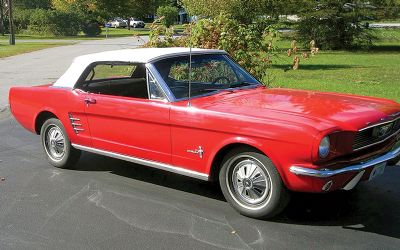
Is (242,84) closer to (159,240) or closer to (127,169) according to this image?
(127,169)

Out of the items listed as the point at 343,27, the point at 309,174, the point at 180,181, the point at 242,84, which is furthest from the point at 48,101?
the point at 343,27

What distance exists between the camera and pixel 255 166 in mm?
4477

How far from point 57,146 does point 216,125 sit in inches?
107

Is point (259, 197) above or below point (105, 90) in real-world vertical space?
below

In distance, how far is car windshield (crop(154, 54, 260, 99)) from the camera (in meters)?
5.31

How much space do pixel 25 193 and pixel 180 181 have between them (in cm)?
171

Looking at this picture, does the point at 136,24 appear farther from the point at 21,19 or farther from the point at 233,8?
the point at 233,8

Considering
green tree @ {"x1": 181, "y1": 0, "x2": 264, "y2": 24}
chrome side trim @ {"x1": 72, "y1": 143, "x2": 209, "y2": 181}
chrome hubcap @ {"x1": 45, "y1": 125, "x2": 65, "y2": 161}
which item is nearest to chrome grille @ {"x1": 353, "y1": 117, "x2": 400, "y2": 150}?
chrome side trim @ {"x1": 72, "y1": 143, "x2": 209, "y2": 181}

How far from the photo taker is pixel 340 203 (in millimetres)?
4945

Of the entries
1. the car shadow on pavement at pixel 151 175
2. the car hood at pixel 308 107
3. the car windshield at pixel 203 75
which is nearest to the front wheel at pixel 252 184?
the car hood at pixel 308 107

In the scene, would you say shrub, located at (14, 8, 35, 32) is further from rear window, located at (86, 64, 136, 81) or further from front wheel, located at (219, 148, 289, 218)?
front wheel, located at (219, 148, 289, 218)

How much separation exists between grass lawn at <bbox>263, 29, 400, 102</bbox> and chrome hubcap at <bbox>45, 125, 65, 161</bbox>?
6.06 metres

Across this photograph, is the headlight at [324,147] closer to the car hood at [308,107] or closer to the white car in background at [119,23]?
the car hood at [308,107]

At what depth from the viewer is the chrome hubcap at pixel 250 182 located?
4.46 m
